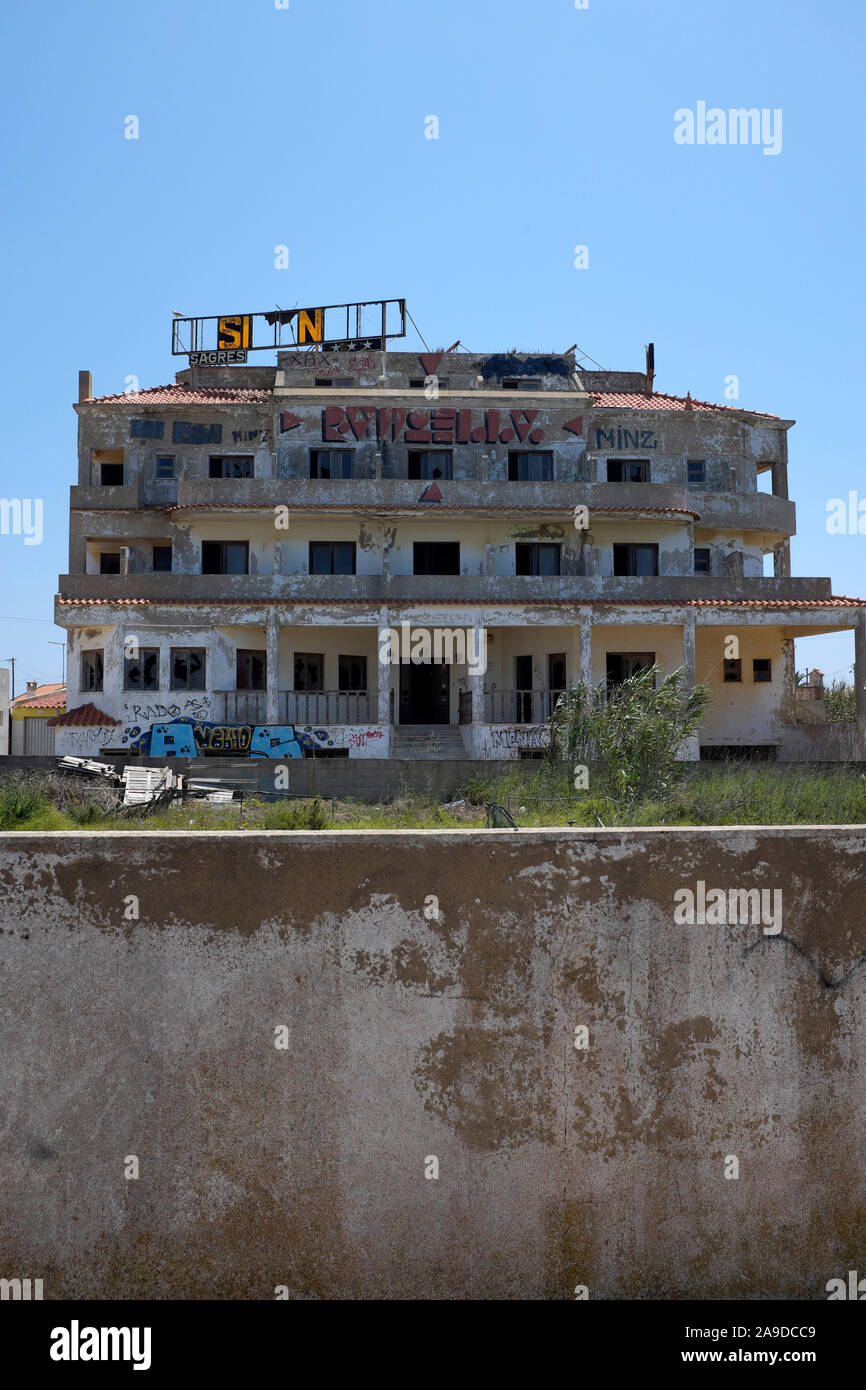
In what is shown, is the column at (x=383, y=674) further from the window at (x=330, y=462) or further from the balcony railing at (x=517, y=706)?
the window at (x=330, y=462)

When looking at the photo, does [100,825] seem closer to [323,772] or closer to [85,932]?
[323,772]

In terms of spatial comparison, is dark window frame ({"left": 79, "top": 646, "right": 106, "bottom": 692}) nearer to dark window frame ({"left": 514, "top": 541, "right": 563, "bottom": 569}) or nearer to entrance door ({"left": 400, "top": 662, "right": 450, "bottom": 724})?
entrance door ({"left": 400, "top": 662, "right": 450, "bottom": 724})

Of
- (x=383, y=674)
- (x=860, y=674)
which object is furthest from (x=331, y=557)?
(x=860, y=674)

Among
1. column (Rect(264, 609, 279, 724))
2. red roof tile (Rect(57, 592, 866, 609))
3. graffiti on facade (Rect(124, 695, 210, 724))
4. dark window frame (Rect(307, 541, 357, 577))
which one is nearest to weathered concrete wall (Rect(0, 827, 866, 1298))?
column (Rect(264, 609, 279, 724))

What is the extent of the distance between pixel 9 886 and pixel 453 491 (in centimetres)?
3157

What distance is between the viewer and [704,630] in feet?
118

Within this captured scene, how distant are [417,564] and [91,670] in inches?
411

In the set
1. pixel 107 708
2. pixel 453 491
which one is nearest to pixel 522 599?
pixel 453 491

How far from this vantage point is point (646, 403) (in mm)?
39062

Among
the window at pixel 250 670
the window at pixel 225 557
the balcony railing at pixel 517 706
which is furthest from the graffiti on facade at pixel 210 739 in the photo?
the balcony railing at pixel 517 706

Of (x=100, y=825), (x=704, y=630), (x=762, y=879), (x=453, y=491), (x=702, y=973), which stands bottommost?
(x=100, y=825)

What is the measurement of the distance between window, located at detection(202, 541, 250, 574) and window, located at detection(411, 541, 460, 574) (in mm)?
5332

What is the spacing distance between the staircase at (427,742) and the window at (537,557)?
19.6 ft
